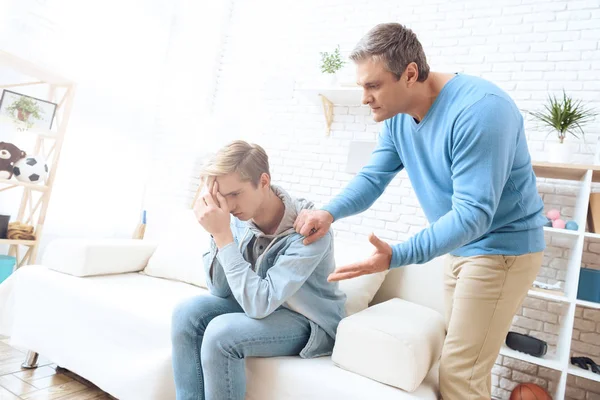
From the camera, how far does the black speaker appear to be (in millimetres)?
2025

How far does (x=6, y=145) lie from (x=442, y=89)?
2.52m

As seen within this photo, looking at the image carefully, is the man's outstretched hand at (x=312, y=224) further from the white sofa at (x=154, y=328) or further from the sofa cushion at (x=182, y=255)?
the sofa cushion at (x=182, y=255)

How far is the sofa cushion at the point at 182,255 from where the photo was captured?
212 centimetres

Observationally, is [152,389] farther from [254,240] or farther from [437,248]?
[437,248]

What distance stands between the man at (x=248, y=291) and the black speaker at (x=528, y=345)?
1185 mm

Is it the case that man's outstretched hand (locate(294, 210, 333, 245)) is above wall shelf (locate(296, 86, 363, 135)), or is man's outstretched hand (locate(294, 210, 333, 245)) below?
below

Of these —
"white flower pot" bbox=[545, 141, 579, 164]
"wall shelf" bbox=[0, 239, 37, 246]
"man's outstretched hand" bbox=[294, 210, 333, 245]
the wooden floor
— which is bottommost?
the wooden floor

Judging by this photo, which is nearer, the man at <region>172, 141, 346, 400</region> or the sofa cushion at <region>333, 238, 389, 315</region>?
the man at <region>172, 141, 346, 400</region>

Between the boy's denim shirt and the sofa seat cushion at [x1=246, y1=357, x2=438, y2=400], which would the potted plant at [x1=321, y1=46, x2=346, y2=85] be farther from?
the sofa seat cushion at [x1=246, y1=357, x2=438, y2=400]

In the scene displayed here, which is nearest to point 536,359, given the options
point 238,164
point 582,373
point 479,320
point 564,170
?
point 582,373

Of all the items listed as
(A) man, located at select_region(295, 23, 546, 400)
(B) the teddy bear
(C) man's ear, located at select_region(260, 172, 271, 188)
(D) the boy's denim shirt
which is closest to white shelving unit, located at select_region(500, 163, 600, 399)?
(A) man, located at select_region(295, 23, 546, 400)

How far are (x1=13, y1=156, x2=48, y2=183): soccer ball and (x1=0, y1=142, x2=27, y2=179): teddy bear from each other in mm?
33

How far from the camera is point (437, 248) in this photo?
0.97 metres

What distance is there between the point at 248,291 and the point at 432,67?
7.56ft
